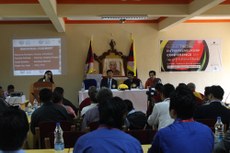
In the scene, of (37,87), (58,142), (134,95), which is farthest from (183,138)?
(134,95)

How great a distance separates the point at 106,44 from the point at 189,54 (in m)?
2.65

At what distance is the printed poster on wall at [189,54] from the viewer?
1044cm

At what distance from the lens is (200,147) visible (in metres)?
2.19

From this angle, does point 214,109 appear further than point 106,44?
No

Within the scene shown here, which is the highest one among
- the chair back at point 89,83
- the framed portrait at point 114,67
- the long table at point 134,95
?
the framed portrait at point 114,67

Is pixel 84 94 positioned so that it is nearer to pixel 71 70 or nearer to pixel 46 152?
pixel 71 70

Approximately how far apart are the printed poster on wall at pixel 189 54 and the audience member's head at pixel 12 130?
908 cm

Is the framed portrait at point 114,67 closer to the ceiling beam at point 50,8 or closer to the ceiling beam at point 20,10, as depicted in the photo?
the ceiling beam at point 50,8

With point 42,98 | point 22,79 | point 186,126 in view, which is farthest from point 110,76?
point 186,126

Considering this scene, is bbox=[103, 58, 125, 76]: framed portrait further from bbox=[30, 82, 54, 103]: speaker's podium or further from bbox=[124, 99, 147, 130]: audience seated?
bbox=[124, 99, 147, 130]: audience seated

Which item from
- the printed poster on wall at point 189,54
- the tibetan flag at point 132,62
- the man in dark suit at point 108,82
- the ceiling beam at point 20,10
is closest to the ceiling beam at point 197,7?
the printed poster on wall at point 189,54

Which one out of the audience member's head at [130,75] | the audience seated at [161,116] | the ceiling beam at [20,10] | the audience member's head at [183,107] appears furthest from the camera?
the audience member's head at [130,75]

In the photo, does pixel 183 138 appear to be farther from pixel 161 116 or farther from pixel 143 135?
pixel 161 116

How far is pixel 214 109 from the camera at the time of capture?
407 centimetres
